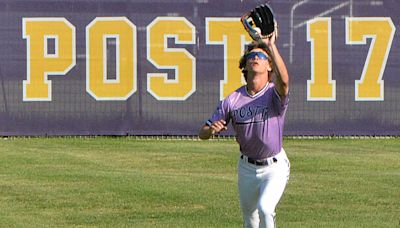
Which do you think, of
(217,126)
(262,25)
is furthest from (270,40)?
(217,126)

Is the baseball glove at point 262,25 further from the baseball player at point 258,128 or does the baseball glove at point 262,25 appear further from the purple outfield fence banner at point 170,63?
the purple outfield fence banner at point 170,63

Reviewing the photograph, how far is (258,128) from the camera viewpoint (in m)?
8.83

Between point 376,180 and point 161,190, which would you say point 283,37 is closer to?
point 376,180

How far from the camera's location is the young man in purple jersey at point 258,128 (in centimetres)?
875

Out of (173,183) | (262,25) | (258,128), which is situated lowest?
(173,183)

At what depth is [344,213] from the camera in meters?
12.5

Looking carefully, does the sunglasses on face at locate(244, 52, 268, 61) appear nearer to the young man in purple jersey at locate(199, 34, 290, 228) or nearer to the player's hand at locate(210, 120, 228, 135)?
the young man in purple jersey at locate(199, 34, 290, 228)

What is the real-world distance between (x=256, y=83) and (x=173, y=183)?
6.46 m

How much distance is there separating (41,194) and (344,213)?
4073 mm

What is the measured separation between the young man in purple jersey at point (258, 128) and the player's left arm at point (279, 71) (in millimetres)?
74

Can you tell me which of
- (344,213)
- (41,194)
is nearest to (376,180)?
(344,213)

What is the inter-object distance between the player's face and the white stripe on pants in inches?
29.0

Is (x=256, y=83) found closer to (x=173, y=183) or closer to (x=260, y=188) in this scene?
(x=260, y=188)

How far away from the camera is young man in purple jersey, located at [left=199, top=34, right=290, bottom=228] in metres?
8.75
